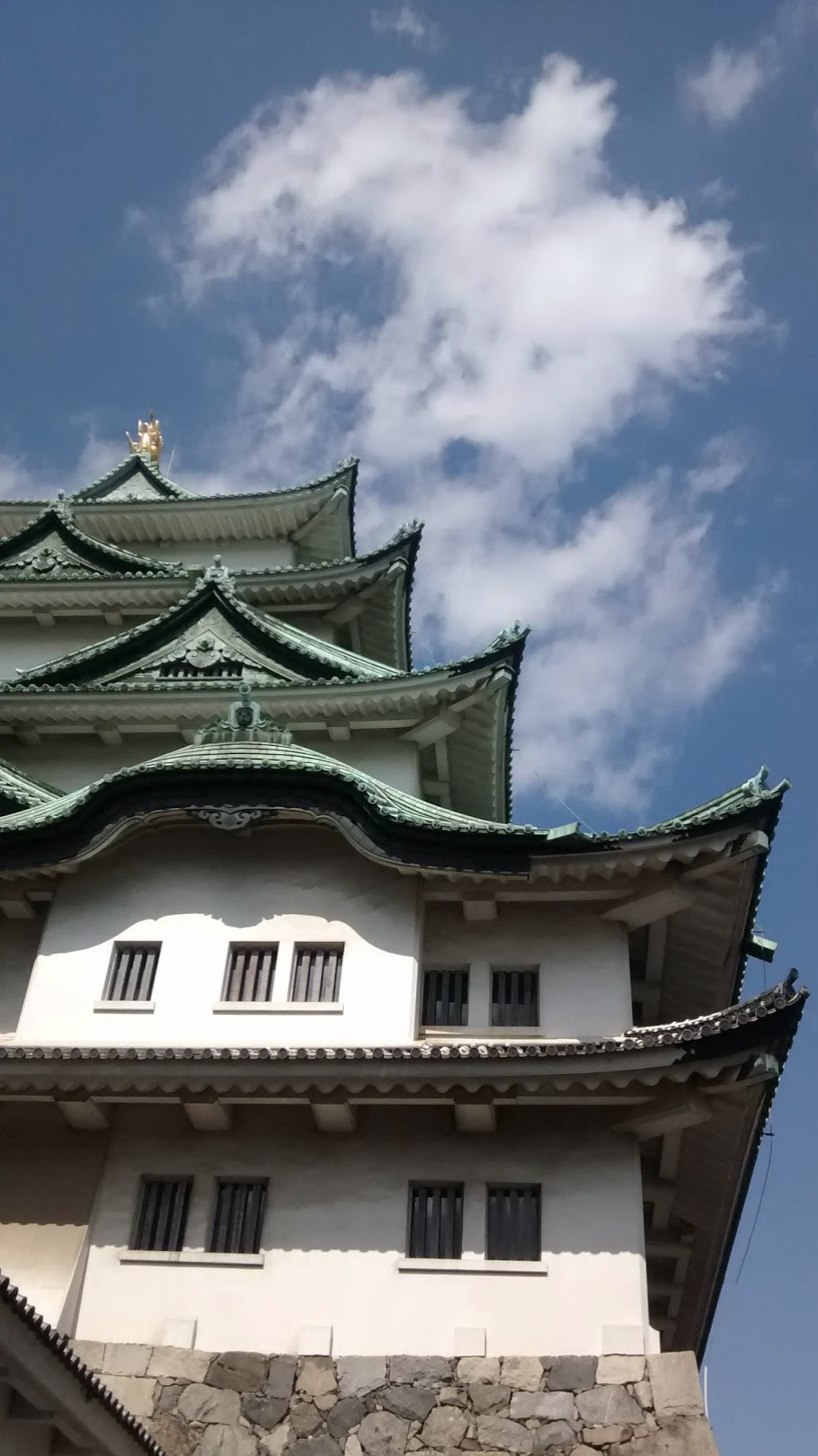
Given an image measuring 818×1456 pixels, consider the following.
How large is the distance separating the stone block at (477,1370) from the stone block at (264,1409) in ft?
5.63

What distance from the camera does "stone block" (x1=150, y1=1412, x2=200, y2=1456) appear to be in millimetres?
13133

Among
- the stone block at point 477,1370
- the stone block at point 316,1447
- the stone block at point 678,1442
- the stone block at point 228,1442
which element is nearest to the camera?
the stone block at point 678,1442

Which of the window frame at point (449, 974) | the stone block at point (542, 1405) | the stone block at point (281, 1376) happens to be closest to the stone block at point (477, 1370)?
the stone block at point (542, 1405)

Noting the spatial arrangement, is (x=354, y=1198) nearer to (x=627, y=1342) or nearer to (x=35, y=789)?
(x=627, y=1342)

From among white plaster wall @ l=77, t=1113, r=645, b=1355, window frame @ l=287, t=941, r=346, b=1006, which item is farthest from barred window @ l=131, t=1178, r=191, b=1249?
window frame @ l=287, t=941, r=346, b=1006

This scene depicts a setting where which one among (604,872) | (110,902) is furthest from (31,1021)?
(604,872)

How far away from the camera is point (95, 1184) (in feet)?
49.3

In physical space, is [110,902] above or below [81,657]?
below

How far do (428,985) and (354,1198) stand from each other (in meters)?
2.95

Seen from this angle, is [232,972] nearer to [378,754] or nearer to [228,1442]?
[228,1442]

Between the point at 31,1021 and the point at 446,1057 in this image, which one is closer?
the point at 446,1057

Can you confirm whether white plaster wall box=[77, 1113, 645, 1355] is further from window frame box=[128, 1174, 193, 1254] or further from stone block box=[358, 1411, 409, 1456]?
stone block box=[358, 1411, 409, 1456]

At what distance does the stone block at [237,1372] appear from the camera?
13484 millimetres

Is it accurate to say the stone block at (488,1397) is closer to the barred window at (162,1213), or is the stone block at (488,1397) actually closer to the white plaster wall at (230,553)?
the barred window at (162,1213)
